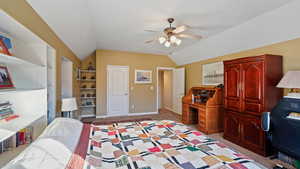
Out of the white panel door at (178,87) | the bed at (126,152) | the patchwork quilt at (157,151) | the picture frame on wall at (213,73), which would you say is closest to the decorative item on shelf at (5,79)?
the bed at (126,152)

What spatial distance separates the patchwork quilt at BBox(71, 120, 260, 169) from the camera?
→ 1.12m

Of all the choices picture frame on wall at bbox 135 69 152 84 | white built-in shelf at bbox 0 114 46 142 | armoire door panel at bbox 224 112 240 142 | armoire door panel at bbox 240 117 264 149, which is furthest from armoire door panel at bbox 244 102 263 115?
picture frame on wall at bbox 135 69 152 84

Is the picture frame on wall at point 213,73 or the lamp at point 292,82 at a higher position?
the picture frame on wall at point 213,73

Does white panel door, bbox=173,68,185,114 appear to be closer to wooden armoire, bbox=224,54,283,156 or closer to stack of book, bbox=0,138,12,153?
wooden armoire, bbox=224,54,283,156

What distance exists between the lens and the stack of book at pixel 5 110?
129cm

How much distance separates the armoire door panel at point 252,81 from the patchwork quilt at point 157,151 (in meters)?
1.59

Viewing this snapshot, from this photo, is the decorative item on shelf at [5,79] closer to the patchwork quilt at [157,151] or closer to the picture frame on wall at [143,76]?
the patchwork quilt at [157,151]

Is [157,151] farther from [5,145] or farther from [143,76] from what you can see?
[143,76]

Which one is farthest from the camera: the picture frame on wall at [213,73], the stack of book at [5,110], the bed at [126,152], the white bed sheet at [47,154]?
the picture frame on wall at [213,73]

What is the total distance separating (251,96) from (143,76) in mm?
3674

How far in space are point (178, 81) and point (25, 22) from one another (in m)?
4.86

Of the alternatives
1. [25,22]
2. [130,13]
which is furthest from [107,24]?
[25,22]

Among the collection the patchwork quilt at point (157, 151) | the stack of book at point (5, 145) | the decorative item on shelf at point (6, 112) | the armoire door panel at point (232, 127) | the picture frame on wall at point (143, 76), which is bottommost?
the armoire door panel at point (232, 127)

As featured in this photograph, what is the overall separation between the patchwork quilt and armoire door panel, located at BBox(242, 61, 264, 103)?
159 centimetres
